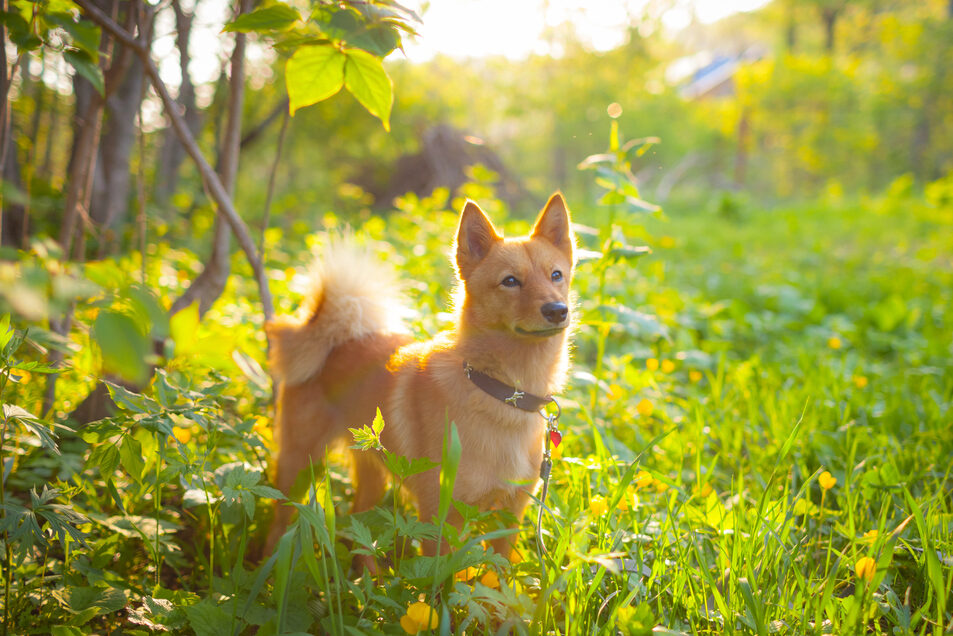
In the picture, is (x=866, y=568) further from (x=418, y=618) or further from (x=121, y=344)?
(x=121, y=344)

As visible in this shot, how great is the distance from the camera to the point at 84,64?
1.74 m

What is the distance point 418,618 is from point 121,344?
940 mm

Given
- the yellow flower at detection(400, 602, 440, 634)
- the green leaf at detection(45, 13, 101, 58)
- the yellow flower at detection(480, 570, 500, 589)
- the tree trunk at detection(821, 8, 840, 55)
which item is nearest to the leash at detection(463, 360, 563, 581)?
the yellow flower at detection(480, 570, 500, 589)

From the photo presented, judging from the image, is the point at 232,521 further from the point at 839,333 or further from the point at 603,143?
the point at 839,333

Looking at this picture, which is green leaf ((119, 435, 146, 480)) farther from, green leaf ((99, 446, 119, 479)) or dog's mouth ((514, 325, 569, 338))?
dog's mouth ((514, 325, 569, 338))

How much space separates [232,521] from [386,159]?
973 cm

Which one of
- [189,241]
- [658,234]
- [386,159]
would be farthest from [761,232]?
[189,241]

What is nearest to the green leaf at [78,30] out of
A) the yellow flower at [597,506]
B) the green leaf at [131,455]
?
the green leaf at [131,455]

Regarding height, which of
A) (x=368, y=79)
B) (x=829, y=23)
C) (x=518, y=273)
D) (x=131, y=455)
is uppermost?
(x=829, y=23)

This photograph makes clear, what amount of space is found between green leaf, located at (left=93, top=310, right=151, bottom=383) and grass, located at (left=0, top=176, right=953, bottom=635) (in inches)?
1.3

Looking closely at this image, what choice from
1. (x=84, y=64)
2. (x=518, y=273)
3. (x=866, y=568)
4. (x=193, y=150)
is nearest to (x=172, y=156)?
(x=193, y=150)

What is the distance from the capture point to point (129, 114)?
158 inches

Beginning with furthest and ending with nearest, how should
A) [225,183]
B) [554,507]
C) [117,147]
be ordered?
[117,147], [225,183], [554,507]

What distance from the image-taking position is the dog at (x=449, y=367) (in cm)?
176
